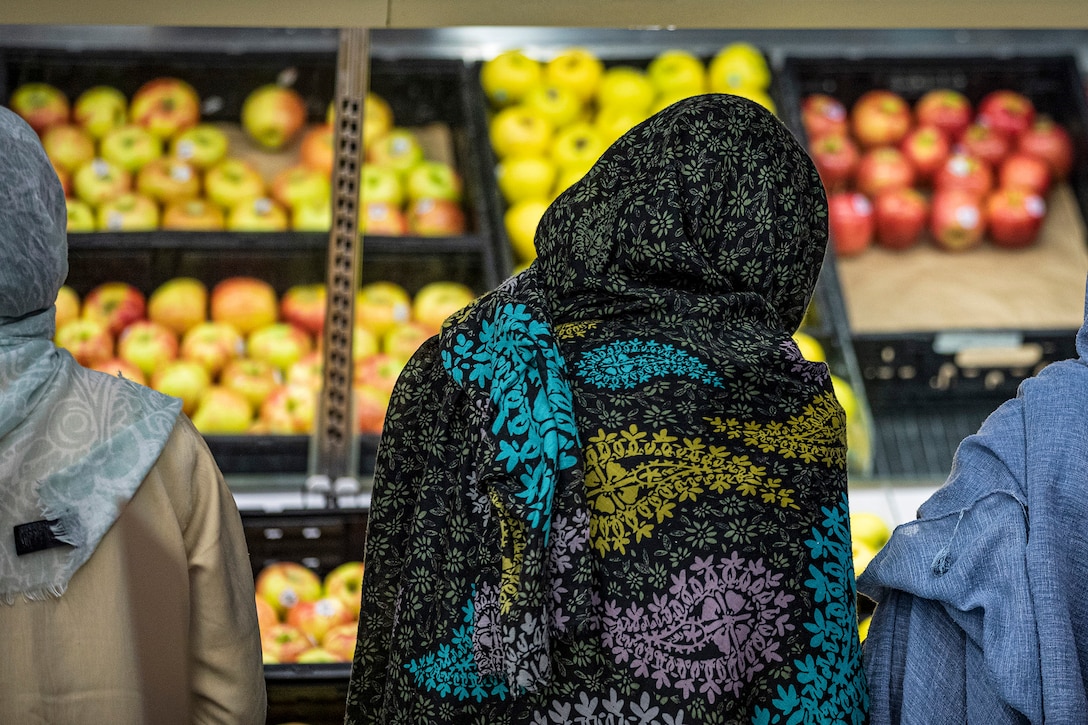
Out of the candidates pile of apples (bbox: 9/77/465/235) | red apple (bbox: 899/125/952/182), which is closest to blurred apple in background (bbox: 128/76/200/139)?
pile of apples (bbox: 9/77/465/235)

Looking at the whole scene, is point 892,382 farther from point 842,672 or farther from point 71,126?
point 71,126

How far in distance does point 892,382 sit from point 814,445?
1.60 metres

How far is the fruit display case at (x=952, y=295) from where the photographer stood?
3.10 metres

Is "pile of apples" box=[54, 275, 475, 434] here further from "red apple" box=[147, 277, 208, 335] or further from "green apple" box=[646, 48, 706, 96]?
"green apple" box=[646, 48, 706, 96]

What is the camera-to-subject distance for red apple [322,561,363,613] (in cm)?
268

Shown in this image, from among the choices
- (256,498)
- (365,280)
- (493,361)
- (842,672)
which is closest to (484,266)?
(365,280)

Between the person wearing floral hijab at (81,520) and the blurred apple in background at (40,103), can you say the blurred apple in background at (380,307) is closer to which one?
the blurred apple in background at (40,103)

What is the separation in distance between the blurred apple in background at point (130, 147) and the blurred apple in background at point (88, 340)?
0.51 m

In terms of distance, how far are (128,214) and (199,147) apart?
288 millimetres

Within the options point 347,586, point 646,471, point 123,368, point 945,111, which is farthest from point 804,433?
point 945,111

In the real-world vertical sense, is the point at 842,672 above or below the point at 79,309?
below

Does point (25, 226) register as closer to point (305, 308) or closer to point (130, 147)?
point (305, 308)

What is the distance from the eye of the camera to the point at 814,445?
162 cm

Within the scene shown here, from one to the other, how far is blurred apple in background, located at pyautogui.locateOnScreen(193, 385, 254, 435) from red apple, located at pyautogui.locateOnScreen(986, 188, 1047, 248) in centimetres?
209
